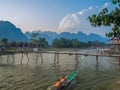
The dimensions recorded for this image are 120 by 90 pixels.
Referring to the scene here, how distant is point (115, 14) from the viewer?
2034 centimetres

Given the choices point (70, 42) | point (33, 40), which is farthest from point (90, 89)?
point (70, 42)

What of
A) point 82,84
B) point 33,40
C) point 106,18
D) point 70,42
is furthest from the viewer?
point 70,42

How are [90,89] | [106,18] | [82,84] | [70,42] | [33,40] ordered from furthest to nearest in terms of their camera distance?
[70,42]
[33,40]
[82,84]
[90,89]
[106,18]

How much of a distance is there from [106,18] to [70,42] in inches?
7072

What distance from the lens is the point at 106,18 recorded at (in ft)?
66.7

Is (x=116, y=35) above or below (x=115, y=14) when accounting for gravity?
below

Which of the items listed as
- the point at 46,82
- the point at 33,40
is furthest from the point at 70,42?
the point at 46,82

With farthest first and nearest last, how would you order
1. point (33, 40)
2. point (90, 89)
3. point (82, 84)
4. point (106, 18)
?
point (33, 40)
point (82, 84)
point (90, 89)
point (106, 18)

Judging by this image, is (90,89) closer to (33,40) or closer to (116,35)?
(116,35)

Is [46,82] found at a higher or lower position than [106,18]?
lower

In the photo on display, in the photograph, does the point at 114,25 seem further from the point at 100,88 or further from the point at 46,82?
the point at 46,82

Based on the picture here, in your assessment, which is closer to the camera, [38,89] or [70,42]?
[38,89]

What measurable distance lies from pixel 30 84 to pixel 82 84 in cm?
748

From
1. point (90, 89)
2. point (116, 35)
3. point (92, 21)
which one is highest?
point (92, 21)
